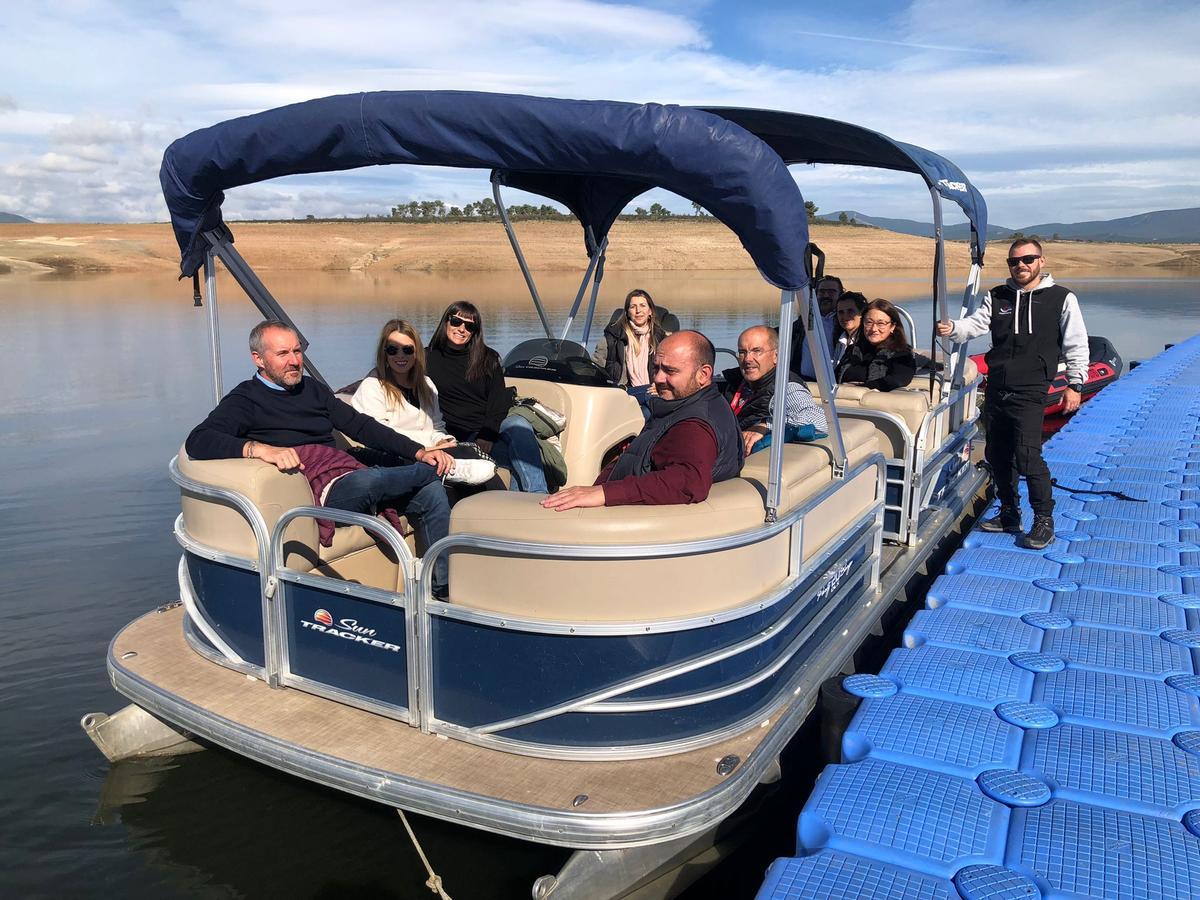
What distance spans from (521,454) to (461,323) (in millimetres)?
781

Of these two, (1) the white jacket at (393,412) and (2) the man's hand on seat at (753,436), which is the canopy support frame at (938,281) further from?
(1) the white jacket at (393,412)

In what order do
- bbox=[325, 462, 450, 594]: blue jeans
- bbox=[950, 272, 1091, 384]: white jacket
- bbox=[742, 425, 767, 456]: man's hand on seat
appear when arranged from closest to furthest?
1. bbox=[325, 462, 450, 594]: blue jeans
2. bbox=[742, 425, 767, 456]: man's hand on seat
3. bbox=[950, 272, 1091, 384]: white jacket

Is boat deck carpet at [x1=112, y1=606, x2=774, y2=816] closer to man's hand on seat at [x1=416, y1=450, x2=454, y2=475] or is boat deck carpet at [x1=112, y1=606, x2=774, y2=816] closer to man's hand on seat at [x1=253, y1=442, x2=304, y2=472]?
man's hand on seat at [x1=253, y1=442, x2=304, y2=472]

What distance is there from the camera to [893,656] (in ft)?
12.5

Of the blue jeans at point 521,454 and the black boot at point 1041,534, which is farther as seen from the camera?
the black boot at point 1041,534

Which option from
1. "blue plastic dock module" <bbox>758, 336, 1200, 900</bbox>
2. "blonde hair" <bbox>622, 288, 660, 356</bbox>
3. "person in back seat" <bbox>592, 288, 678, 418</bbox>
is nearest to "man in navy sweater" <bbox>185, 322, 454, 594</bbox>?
"blue plastic dock module" <bbox>758, 336, 1200, 900</bbox>

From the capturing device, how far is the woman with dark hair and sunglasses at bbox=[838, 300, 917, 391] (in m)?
5.45

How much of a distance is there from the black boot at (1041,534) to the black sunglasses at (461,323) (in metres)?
3.15

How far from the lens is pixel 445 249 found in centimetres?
5153

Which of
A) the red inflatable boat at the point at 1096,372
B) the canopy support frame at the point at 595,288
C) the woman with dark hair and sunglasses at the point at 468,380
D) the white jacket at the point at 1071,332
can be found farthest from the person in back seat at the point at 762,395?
the red inflatable boat at the point at 1096,372

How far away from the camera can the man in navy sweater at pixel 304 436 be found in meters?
3.39

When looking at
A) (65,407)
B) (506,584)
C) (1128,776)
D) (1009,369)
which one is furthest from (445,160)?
(65,407)

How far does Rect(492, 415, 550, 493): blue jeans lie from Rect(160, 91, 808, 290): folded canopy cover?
1.44m

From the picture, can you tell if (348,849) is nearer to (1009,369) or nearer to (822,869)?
(822,869)
